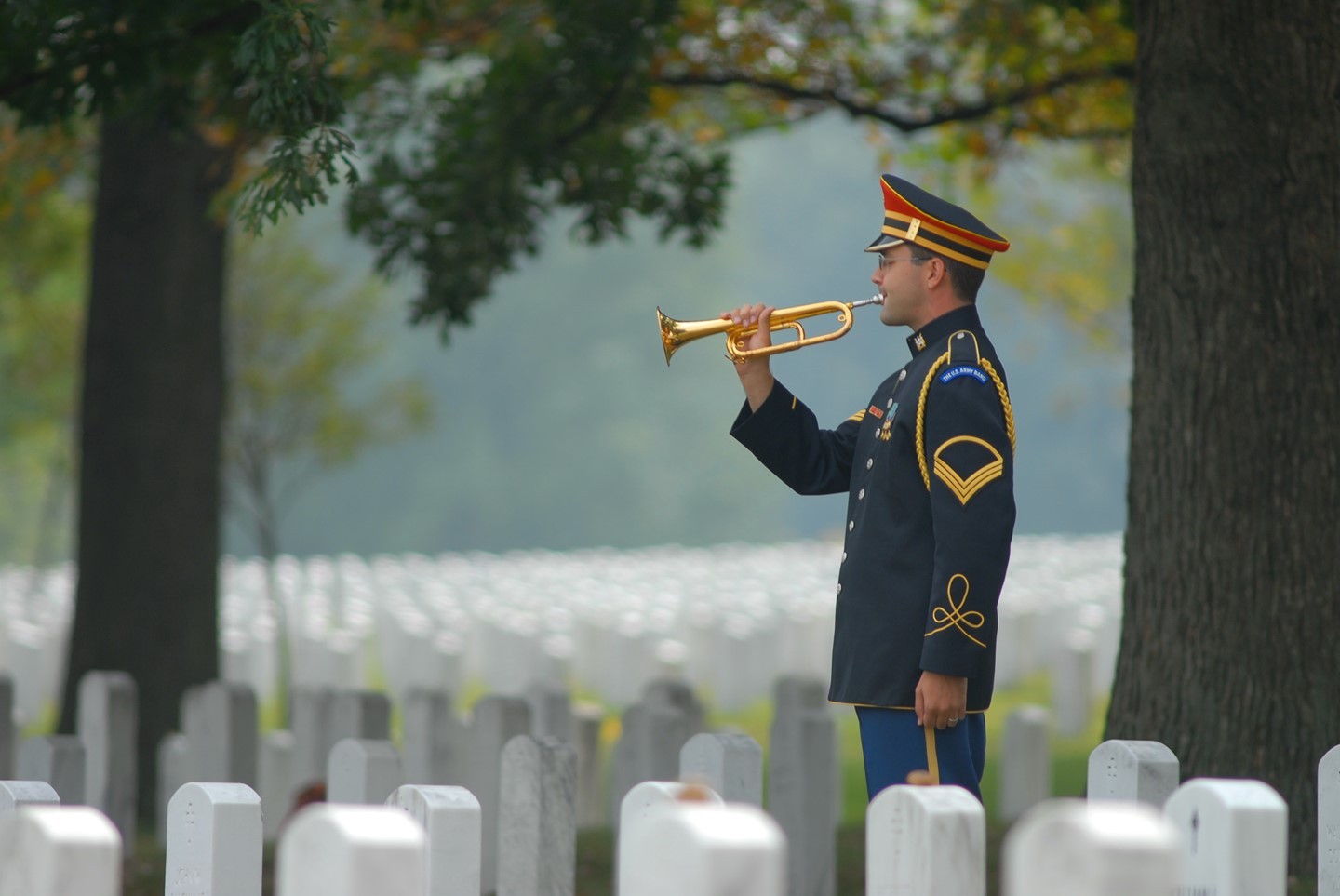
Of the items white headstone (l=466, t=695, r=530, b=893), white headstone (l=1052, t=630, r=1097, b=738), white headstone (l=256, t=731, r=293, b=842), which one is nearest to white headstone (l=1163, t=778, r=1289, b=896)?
white headstone (l=466, t=695, r=530, b=893)

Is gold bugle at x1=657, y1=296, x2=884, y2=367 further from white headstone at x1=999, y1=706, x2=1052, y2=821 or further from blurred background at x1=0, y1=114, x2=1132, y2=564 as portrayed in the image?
blurred background at x1=0, y1=114, x2=1132, y2=564

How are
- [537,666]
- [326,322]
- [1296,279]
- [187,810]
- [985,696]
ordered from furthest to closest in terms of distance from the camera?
[326,322] → [537,666] → [1296,279] → [985,696] → [187,810]

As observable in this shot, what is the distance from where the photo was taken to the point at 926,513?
401 cm

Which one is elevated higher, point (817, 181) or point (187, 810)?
point (817, 181)

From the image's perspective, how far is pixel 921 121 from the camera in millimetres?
7723

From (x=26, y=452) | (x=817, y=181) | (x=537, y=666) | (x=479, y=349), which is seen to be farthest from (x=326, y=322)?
(x=817, y=181)

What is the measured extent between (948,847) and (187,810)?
A: 129 cm

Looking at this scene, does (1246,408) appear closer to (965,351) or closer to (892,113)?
(965,351)

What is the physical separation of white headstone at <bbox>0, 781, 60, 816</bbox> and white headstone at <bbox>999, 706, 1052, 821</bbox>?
6.14 metres

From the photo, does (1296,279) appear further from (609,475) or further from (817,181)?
(817,181)

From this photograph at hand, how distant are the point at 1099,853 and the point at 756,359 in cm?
228

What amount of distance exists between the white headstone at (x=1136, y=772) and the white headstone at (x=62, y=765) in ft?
11.1

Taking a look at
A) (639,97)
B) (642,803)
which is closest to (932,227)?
(642,803)

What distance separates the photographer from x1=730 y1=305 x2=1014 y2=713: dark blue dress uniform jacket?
3842mm
